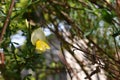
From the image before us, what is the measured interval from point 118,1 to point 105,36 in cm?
105

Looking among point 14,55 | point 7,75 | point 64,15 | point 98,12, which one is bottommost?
point 7,75

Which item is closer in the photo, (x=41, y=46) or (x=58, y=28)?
(x=41, y=46)

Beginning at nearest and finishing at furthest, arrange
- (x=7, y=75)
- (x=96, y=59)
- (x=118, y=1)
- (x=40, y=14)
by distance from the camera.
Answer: (x=118, y=1) < (x=96, y=59) < (x=7, y=75) < (x=40, y=14)

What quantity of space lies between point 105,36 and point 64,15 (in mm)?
390

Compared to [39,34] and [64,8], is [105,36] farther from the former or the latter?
[39,34]

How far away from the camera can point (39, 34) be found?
1084mm

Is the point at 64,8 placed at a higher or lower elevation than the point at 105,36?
higher

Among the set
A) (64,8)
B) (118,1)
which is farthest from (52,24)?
(118,1)

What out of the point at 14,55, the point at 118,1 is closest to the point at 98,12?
the point at 118,1

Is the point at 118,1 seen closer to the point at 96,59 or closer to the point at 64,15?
the point at 96,59

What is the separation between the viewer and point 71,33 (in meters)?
1.49

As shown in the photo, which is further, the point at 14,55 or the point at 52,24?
the point at 52,24

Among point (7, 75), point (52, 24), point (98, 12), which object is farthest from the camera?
point (52, 24)

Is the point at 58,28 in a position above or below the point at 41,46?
below
